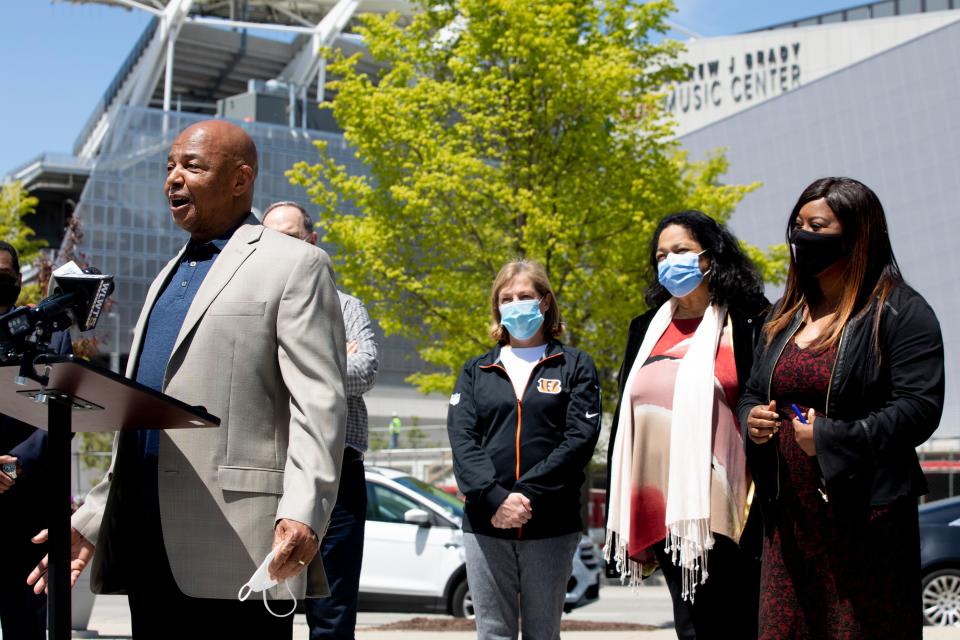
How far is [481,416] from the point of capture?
5.68 meters

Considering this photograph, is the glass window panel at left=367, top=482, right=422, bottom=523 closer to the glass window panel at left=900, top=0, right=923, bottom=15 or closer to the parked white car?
the parked white car

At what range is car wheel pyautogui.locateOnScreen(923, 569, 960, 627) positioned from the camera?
11.5 m

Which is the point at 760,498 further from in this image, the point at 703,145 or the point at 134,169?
the point at 134,169

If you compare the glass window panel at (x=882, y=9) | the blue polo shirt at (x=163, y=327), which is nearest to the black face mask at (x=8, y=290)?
the blue polo shirt at (x=163, y=327)

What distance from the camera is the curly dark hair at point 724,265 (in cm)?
527

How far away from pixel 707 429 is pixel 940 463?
A: 114 feet

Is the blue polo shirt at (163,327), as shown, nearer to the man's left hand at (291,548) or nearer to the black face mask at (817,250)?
the man's left hand at (291,548)

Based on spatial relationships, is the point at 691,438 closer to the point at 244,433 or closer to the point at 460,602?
the point at 244,433

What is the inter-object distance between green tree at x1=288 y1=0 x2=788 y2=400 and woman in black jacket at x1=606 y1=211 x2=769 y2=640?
10849 mm

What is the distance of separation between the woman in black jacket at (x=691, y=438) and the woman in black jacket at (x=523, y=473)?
0.28 meters

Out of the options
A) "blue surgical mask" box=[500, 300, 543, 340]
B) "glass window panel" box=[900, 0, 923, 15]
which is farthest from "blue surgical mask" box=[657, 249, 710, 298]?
"glass window panel" box=[900, 0, 923, 15]

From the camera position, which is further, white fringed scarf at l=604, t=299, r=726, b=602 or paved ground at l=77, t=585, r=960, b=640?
paved ground at l=77, t=585, r=960, b=640

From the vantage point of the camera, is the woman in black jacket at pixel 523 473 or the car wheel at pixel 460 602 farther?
the car wheel at pixel 460 602

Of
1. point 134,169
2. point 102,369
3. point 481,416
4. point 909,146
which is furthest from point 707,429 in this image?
point 134,169
